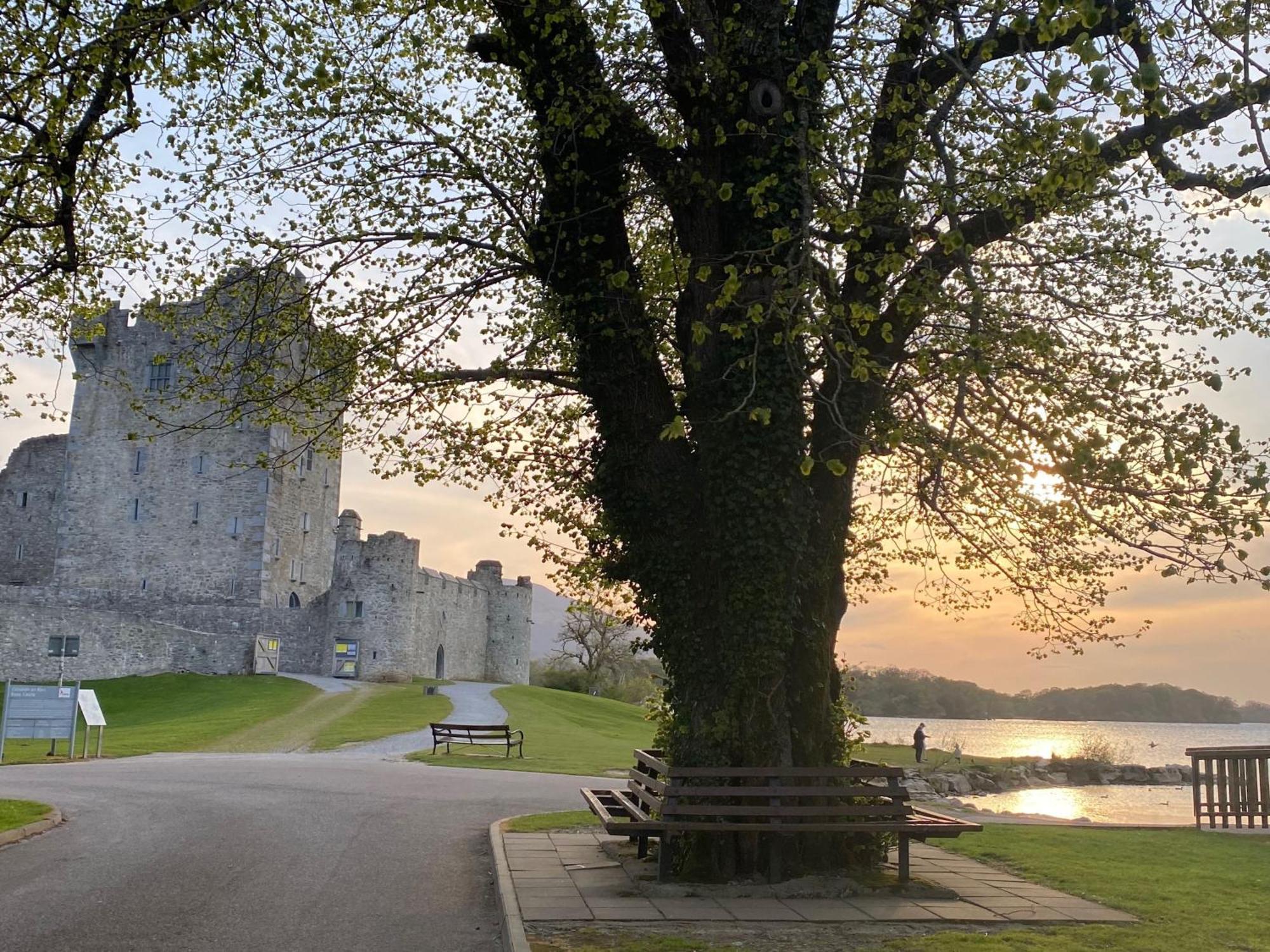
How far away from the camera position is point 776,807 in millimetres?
8922

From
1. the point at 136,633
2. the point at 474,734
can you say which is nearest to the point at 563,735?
the point at 474,734

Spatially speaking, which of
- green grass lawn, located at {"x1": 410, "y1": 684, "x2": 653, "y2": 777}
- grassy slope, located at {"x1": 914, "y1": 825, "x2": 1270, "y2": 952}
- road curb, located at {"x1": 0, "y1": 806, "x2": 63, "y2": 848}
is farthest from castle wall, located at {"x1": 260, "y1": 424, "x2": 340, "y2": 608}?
grassy slope, located at {"x1": 914, "y1": 825, "x2": 1270, "y2": 952}

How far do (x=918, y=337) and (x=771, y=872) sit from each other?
5.47 metres

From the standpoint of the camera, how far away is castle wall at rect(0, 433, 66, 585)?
2183 inches

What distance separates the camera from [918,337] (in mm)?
11156

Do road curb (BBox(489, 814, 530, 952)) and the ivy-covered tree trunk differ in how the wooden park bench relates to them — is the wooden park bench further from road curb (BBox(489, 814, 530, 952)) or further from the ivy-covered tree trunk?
the ivy-covered tree trunk

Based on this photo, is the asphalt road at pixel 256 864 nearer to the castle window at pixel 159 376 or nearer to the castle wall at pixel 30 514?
the castle window at pixel 159 376

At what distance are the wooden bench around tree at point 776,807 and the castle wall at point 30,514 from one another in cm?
5453

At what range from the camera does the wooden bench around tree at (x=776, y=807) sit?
8797mm

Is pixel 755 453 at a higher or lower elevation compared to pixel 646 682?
A: higher

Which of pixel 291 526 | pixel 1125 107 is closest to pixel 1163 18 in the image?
pixel 1125 107

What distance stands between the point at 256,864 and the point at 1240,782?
1336cm

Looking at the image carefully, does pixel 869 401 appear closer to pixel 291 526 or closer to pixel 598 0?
pixel 598 0

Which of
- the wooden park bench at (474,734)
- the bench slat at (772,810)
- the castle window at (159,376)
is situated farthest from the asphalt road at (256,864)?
the castle window at (159,376)
